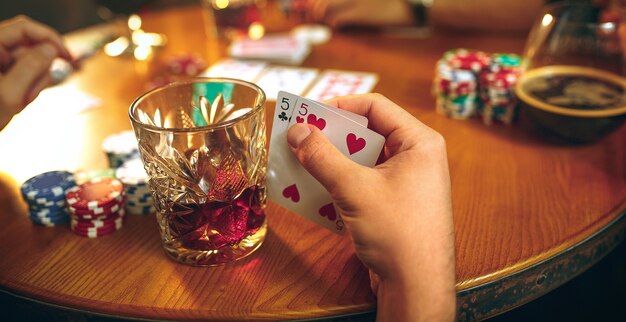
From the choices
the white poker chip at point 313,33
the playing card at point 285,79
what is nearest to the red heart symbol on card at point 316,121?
the playing card at point 285,79

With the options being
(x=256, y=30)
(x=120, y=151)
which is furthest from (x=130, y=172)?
(x=256, y=30)

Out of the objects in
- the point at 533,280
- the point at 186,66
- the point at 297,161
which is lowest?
the point at 533,280

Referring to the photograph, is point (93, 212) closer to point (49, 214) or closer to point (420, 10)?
point (49, 214)

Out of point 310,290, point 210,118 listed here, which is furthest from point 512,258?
point 210,118

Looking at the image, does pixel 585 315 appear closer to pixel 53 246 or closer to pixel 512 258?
pixel 512 258

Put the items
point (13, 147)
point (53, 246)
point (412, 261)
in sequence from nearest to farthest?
point (412, 261), point (53, 246), point (13, 147)
